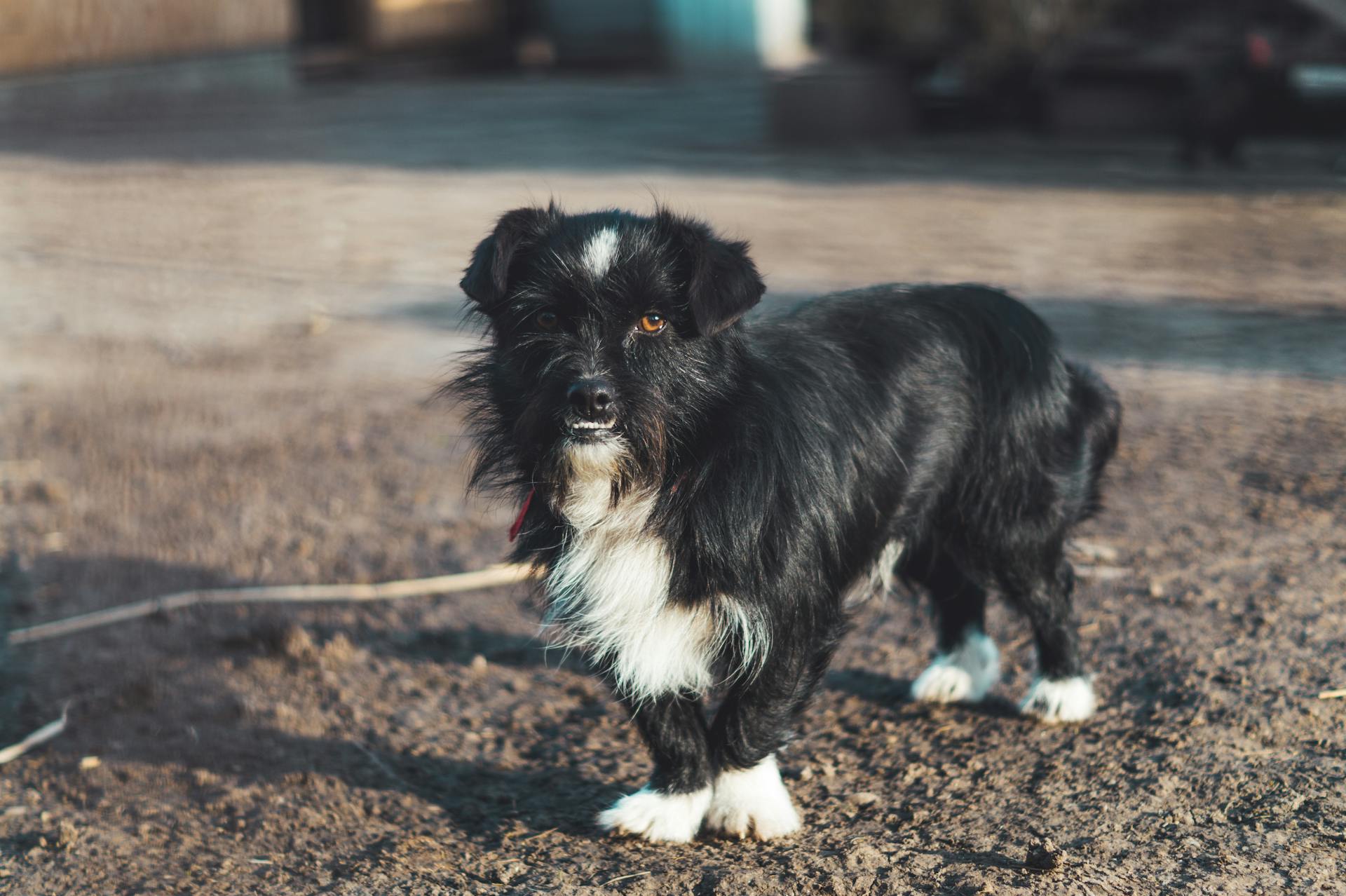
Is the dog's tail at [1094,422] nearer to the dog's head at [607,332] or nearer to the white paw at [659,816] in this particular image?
the dog's head at [607,332]

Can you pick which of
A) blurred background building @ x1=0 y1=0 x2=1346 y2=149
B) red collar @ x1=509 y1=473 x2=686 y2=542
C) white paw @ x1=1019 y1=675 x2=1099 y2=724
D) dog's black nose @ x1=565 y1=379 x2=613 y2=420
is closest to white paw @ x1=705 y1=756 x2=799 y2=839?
red collar @ x1=509 y1=473 x2=686 y2=542

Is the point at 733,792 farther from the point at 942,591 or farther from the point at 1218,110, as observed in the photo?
the point at 1218,110

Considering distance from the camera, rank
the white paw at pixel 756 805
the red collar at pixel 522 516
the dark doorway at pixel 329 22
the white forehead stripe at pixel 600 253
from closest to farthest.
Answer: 1. the white forehead stripe at pixel 600 253
2. the red collar at pixel 522 516
3. the white paw at pixel 756 805
4. the dark doorway at pixel 329 22

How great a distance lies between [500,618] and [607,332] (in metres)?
2.26

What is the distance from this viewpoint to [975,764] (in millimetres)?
3867

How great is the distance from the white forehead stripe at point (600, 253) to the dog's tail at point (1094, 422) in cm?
162

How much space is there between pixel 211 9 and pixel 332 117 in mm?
3302

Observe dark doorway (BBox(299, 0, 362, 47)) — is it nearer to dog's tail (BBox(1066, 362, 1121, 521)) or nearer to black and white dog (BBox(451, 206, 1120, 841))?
dog's tail (BBox(1066, 362, 1121, 521))

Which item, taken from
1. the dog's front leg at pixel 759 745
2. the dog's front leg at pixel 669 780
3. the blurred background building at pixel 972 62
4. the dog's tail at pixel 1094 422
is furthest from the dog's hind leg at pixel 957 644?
the blurred background building at pixel 972 62

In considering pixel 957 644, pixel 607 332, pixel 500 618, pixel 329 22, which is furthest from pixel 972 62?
pixel 607 332

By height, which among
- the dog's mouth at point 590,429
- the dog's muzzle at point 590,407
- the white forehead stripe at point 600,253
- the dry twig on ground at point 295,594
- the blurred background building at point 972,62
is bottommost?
the dry twig on ground at point 295,594

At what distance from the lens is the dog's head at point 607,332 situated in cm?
309

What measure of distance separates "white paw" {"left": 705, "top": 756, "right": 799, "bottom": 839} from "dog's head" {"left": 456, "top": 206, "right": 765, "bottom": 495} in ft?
A: 2.87

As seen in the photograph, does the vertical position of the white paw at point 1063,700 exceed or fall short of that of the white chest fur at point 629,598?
it falls short
